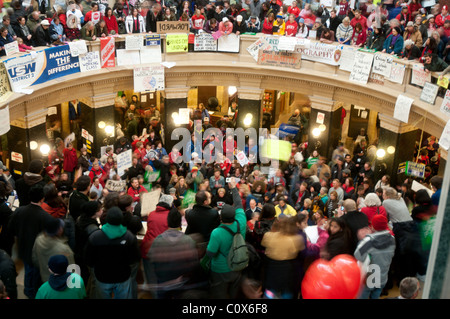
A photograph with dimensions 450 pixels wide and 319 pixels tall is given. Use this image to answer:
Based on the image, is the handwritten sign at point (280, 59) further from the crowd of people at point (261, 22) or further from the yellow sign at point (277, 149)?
the yellow sign at point (277, 149)

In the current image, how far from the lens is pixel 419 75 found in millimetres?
15156

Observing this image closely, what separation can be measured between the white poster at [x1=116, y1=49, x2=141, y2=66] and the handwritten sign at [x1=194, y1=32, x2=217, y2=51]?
2155 millimetres

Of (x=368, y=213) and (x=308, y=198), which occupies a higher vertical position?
(x=368, y=213)

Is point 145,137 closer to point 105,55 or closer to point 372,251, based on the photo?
point 105,55

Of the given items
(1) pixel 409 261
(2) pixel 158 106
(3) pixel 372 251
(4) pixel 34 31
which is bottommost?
(2) pixel 158 106

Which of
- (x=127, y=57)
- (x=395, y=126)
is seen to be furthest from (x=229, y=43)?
(x=395, y=126)

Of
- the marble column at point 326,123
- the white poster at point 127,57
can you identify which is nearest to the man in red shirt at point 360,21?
the marble column at point 326,123

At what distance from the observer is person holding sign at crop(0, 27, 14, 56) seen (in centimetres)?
1418

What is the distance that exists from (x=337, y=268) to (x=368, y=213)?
3566 mm

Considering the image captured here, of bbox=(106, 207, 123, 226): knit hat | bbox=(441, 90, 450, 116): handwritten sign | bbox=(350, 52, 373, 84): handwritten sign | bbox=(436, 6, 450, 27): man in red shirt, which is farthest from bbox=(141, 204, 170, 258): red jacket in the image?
bbox=(436, 6, 450, 27): man in red shirt

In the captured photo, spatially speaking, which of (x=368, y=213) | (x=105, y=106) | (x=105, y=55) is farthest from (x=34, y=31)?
(x=368, y=213)

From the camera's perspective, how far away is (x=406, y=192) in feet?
43.3

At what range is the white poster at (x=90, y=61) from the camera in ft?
55.5

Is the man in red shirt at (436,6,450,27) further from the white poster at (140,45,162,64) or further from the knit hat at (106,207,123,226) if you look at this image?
the knit hat at (106,207,123,226)
